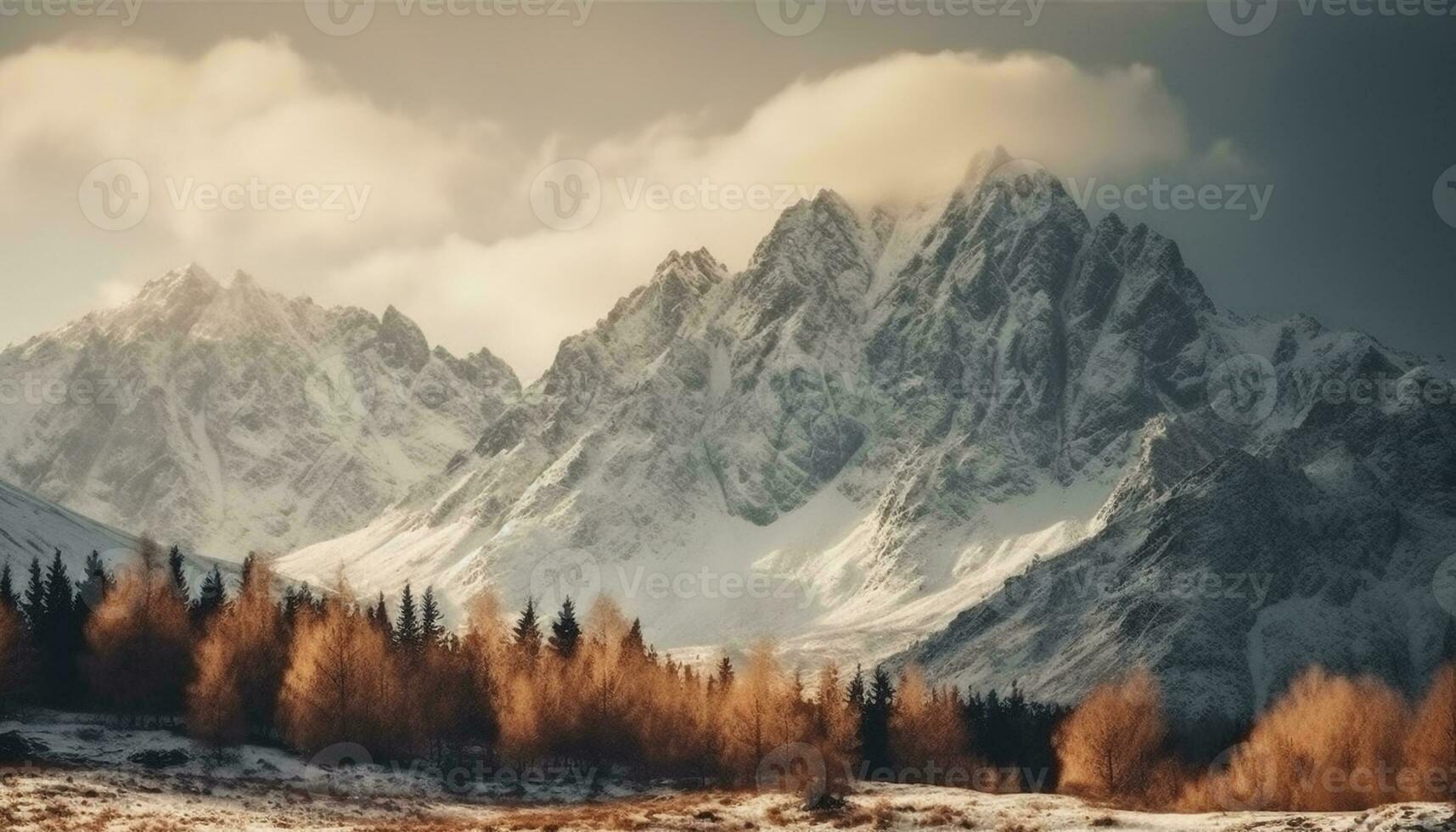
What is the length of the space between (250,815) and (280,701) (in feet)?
99.0

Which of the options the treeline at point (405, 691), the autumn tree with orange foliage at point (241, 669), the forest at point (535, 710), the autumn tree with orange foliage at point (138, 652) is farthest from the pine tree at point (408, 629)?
the autumn tree with orange foliage at point (138, 652)

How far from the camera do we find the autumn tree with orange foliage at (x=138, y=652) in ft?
346

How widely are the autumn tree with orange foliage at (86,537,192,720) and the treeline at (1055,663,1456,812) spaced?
65.1m

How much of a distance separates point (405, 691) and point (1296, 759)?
215ft

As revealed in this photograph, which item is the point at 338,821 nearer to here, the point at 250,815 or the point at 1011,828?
the point at 250,815

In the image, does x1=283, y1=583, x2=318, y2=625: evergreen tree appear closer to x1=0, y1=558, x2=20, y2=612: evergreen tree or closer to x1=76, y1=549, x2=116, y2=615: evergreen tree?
x1=76, y1=549, x2=116, y2=615: evergreen tree

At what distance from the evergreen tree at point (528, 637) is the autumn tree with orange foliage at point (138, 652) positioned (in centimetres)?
2747

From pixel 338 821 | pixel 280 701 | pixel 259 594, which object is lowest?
pixel 338 821

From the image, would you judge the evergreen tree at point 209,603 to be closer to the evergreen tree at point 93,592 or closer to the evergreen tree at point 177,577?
the evergreen tree at point 177,577

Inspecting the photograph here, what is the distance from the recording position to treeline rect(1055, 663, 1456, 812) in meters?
104

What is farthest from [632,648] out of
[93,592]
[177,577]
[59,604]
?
[59,604]

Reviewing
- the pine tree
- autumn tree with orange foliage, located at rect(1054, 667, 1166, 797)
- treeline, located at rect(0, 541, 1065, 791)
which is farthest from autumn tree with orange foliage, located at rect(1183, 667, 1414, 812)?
the pine tree

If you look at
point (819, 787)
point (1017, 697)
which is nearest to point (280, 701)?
point (819, 787)

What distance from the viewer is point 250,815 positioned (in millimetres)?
75938
